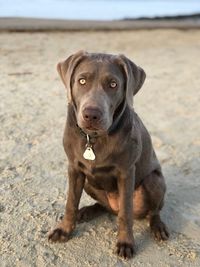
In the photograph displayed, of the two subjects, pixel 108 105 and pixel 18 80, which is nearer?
pixel 108 105

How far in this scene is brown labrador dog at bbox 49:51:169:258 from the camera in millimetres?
3217

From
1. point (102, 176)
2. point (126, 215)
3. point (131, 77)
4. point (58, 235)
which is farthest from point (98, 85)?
point (58, 235)

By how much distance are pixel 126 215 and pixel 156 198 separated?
11.5 inches

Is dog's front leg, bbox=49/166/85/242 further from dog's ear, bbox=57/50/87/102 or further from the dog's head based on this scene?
dog's ear, bbox=57/50/87/102

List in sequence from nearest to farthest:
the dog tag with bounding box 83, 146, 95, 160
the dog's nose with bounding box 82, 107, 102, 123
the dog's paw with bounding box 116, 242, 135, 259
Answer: the dog's nose with bounding box 82, 107, 102, 123
the dog tag with bounding box 83, 146, 95, 160
the dog's paw with bounding box 116, 242, 135, 259

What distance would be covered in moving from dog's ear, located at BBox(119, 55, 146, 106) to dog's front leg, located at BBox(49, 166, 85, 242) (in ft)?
2.03

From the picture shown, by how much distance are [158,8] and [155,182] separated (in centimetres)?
1018

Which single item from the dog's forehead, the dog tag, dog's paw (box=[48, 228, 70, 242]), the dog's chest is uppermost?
the dog's forehead

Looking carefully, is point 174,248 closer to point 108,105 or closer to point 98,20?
point 108,105

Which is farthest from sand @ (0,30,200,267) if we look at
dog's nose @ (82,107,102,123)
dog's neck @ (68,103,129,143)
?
dog's nose @ (82,107,102,123)

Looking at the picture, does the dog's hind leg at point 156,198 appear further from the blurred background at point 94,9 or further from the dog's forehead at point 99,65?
the blurred background at point 94,9

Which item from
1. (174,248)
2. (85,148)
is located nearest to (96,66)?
(85,148)

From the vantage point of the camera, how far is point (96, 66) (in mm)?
3234

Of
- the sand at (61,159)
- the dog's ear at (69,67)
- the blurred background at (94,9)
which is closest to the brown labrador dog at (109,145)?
the dog's ear at (69,67)
